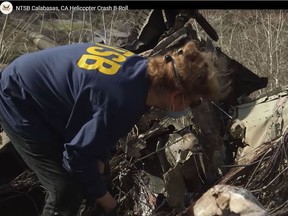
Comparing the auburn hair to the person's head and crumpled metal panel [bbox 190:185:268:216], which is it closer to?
the person's head

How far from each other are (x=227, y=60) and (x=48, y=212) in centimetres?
183

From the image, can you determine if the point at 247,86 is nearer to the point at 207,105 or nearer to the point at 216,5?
the point at 207,105

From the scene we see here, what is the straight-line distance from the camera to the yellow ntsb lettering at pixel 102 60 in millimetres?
2404

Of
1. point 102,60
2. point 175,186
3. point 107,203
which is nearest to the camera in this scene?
point 102,60

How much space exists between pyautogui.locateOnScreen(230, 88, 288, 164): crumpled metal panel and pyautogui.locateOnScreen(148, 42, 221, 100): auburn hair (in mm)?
1307

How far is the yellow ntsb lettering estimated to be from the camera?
2404mm

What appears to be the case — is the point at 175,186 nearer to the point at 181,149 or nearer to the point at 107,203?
the point at 181,149

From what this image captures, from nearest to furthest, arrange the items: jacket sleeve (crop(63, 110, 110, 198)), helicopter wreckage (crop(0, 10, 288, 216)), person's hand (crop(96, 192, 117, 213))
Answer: jacket sleeve (crop(63, 110, 110, 198)) < person's hand (crop(96, 192, 117, 213)) < helicopter wreckage (crop(0, 10, 288, 216))

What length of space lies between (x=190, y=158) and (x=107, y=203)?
1.02m

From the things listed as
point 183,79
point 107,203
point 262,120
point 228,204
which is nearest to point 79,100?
point 183,79

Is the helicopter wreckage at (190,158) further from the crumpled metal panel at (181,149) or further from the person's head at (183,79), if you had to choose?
the person's head at (183,79)

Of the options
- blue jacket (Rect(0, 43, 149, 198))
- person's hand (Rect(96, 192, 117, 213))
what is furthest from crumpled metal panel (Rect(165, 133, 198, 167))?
blue jacket (Rect(0, 43, 149, 198))

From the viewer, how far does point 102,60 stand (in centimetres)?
246

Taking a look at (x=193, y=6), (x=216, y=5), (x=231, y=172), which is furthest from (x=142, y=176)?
(x=216, y=5)
